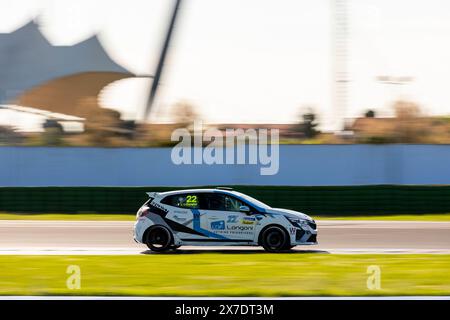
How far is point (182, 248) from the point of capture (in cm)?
1681

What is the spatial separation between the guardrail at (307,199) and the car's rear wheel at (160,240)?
44.8 feet

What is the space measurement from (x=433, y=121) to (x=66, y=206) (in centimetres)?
1679

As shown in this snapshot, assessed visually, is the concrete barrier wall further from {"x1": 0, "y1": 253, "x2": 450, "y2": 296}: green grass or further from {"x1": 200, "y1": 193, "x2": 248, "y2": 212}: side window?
{"x1": 0, "y1": 253, "x2": 450, "y2": 296}: green grass

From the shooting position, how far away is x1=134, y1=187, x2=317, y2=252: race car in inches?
627

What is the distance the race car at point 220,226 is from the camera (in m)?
15.9

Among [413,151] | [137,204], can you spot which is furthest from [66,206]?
[413,151]

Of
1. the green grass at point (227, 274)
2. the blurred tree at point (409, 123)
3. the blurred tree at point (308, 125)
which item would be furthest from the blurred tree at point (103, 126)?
the green grass at point (227, 274)

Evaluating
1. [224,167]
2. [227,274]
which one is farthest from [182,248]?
[224,167]

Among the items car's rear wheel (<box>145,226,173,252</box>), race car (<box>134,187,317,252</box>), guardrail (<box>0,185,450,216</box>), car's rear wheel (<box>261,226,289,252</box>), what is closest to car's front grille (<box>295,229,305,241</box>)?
race car (<box>134,187,317,252</box>)

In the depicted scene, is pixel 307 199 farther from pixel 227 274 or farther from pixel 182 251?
pixel 227 274
